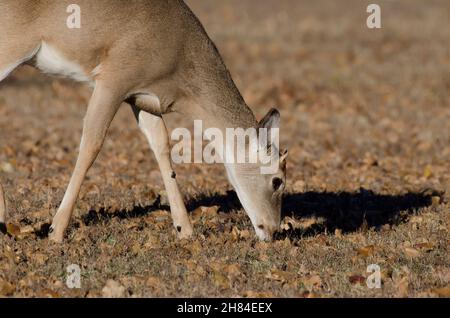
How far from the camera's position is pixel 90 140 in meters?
7.41

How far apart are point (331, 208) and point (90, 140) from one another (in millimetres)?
2988

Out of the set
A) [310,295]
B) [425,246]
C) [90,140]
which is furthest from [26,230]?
[425,246]

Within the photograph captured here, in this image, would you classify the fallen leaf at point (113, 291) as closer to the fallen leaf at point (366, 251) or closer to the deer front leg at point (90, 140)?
the deer front leg at point (90, 140)

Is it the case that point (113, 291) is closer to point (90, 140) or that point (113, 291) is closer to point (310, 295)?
point (310, 295)

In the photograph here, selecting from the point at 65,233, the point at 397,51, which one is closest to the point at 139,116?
the point at 65,233

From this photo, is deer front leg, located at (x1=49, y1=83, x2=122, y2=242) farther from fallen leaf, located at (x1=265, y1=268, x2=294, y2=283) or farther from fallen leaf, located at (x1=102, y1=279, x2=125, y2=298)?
fallen leaf, located at (x1=265, y1=268, x2=294, y2=283)

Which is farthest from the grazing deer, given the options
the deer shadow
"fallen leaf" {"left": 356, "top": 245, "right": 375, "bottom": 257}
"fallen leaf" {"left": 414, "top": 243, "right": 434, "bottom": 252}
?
"fallen leaf" {"left": 414, "top": 243, "right": 434, "bottom": 252}

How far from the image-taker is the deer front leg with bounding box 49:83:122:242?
7301 millimetres

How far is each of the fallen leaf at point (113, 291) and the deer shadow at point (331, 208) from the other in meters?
1.95

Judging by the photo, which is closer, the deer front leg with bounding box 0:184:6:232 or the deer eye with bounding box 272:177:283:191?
the deer front leg with bounding box 0:184:6:232

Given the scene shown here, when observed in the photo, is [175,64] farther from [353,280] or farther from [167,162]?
[353,280]

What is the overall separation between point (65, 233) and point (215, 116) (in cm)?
158

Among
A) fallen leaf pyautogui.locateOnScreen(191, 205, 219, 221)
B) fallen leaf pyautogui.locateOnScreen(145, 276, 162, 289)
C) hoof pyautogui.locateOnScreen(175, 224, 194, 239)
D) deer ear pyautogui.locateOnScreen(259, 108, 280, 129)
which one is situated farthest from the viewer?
fallen leaf pyautogui.locateOnScreen(191, 205, 219, 221)

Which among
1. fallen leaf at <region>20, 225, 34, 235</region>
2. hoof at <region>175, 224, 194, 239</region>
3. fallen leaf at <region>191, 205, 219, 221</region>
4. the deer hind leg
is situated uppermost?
the deer hind leg
